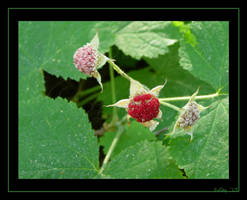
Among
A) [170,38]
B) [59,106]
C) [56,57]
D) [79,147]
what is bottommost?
[79,147]

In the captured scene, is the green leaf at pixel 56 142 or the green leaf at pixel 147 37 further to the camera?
the green leaf at pixel 147 37

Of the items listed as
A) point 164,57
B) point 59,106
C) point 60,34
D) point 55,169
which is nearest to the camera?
point 55,169

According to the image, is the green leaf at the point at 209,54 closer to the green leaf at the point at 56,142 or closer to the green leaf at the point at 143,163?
the green leaf at the point at 143,163

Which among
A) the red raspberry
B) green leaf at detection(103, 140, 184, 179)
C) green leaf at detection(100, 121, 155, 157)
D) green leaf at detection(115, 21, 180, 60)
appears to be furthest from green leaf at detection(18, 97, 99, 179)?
green leaf at detection(115, 21, 180, 60)

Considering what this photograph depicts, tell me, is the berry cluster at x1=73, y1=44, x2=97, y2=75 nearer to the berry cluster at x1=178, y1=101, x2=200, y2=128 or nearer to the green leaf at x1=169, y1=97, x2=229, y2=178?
the berry cluster at x1=178, y1=101, x2=200, y2=128

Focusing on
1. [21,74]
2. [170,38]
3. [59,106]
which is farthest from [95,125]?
[170,38]

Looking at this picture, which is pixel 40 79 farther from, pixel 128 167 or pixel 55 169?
pixel 128 167

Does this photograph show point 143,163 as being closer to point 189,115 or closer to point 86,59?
point 189,115

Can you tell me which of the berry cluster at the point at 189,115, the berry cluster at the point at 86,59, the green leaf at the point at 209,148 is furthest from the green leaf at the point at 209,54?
the berry cluster at the point at 86,59
